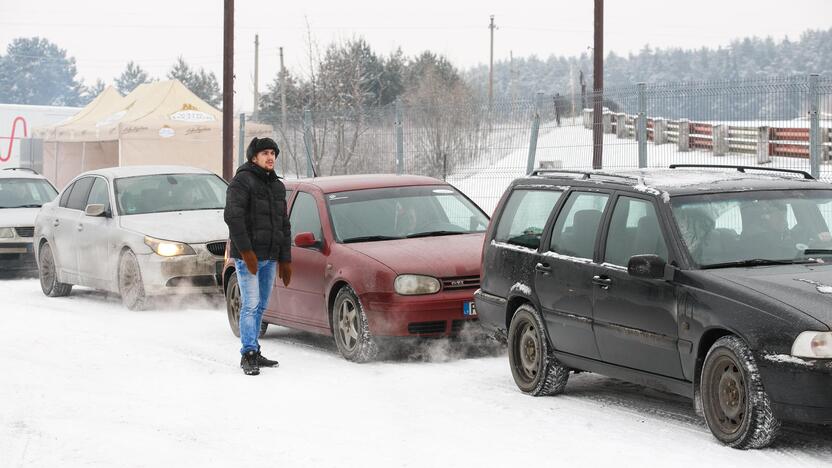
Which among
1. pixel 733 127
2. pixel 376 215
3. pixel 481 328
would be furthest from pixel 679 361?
pixel 733 127

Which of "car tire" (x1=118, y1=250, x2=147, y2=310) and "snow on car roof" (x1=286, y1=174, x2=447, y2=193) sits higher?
"snow on car roof" (x1=286, y1=174, x2=447, y2=193)

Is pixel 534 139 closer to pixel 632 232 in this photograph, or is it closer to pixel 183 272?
pixel 183 272

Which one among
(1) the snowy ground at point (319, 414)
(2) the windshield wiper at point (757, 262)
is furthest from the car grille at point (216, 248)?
(2) the windshield wiper at point (757, 262)

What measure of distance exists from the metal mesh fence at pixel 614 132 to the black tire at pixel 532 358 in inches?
266

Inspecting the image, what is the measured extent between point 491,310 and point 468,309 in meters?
1.01

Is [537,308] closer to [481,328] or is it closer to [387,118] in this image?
[481,328]

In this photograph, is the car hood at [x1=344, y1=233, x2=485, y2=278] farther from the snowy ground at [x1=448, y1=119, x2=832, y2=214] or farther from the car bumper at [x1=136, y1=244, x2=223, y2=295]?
the snowy ground at [x1=448, y1=119, x2=832, y2=214]

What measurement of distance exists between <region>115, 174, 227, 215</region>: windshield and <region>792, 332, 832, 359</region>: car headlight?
1060 centimetres

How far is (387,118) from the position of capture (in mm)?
21500

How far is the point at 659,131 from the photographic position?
17078 mm

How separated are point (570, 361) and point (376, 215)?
11.5 feet

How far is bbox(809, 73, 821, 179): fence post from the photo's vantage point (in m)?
15.0

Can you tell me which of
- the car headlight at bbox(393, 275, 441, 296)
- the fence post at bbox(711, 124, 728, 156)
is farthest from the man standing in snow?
the fence post at bbox(711, 124, 728, 156)

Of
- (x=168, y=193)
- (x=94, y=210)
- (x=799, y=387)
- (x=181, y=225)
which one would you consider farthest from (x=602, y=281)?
(x=168, y=193)
